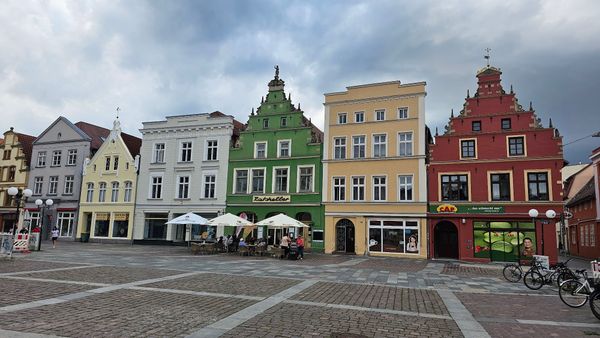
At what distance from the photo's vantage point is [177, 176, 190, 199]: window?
126 feet

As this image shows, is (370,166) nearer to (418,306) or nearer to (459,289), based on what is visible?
(459,289)

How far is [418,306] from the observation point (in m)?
10.8

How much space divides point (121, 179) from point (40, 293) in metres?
32.6

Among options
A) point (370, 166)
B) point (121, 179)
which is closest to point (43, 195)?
point (121, 179)

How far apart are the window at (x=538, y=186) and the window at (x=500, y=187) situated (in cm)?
134

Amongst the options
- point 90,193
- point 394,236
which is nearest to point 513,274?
point 394,236

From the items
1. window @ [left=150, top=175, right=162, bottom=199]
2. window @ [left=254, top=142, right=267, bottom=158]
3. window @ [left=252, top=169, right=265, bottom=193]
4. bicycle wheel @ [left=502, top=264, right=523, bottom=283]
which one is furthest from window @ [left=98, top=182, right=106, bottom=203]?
bicycle wheel @ [left=502, top=264, right=523, bottom=283]

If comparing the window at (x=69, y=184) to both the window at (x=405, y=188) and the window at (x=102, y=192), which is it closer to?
the window at (x=102, y=192)

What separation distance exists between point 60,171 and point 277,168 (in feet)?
84.2

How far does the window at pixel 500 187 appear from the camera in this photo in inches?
1111

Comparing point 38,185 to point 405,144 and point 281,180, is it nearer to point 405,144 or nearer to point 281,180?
point 281,180

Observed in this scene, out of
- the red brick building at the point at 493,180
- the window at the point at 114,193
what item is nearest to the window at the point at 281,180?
the red brick building at the point at 493,180

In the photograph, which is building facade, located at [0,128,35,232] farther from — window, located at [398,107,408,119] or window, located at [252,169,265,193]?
window, located at [398,107,408,119]

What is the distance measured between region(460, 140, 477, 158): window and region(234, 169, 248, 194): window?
18136mm
